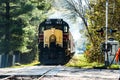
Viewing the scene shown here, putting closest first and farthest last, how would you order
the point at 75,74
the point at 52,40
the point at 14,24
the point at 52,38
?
the point at 75,74
the point at 52,38
the point at 52,40
the point at 14,24

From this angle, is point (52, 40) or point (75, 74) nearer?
point (75, 74)

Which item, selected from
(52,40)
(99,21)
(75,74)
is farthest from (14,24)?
(75,74)

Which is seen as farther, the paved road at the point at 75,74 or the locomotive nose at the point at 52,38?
the locomotive nose at the point at 52,38

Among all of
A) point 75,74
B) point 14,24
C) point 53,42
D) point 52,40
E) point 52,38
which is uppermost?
point 14,24

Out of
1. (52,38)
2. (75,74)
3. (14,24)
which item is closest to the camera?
(75,74)

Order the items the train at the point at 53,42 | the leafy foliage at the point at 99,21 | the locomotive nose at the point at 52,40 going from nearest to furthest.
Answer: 1. the leafy foliage at the point at 99,21
2. the train at the point at 53,42
3. the locomotive nose at the point at 52,40

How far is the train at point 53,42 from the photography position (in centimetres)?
3078

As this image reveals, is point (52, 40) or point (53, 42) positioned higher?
point (52, 40)

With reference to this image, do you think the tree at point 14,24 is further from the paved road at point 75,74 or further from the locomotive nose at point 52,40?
the paved road at point 75,74

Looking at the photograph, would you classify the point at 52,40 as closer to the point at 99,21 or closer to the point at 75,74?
the point at 99,21

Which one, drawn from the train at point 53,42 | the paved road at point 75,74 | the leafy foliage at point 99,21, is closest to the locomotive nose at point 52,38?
the train at point 53,42

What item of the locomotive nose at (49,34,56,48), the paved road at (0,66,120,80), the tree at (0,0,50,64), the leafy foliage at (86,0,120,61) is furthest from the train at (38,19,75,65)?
the paved road at (0,66,120,80)

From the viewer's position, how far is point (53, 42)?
31.1 metres

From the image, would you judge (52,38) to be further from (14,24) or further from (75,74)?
(75,74)
